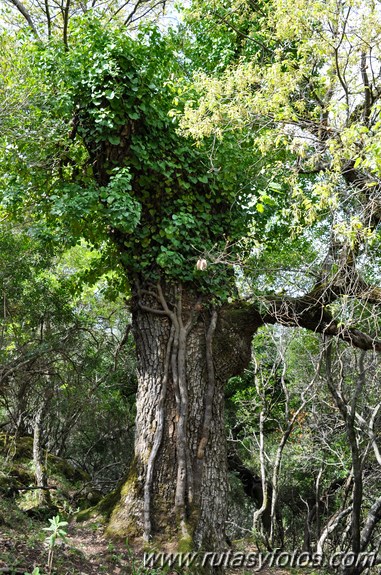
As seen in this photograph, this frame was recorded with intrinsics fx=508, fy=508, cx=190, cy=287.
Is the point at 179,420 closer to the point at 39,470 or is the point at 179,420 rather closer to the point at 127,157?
the point at 127,157

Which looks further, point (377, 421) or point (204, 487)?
point (377, 421)

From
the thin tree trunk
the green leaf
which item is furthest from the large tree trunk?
the thin tree trunk

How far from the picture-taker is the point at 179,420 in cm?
532

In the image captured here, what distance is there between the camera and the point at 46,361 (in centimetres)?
884

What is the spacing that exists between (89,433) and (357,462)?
29.3ft

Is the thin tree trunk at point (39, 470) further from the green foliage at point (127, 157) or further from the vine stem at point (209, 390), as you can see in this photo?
the green foliage at point (127, 157)

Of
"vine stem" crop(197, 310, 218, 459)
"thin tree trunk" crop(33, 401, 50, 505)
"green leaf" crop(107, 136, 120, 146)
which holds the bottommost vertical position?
"thin tree trunk" crop(33, 401, 50, 505)

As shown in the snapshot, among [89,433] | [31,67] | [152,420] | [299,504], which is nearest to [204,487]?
[152,420]

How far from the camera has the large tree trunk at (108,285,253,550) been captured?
5102 millimetres

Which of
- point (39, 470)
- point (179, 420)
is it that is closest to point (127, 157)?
point (179, 420)

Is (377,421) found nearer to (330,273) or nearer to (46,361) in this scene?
(330,273)

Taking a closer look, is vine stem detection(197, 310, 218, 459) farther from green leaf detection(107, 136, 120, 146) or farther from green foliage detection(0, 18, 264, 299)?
green leaf detection(107, 136, 120, 146)

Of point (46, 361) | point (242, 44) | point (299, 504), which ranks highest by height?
point (242, 44)

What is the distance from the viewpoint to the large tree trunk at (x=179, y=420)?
5.10m
